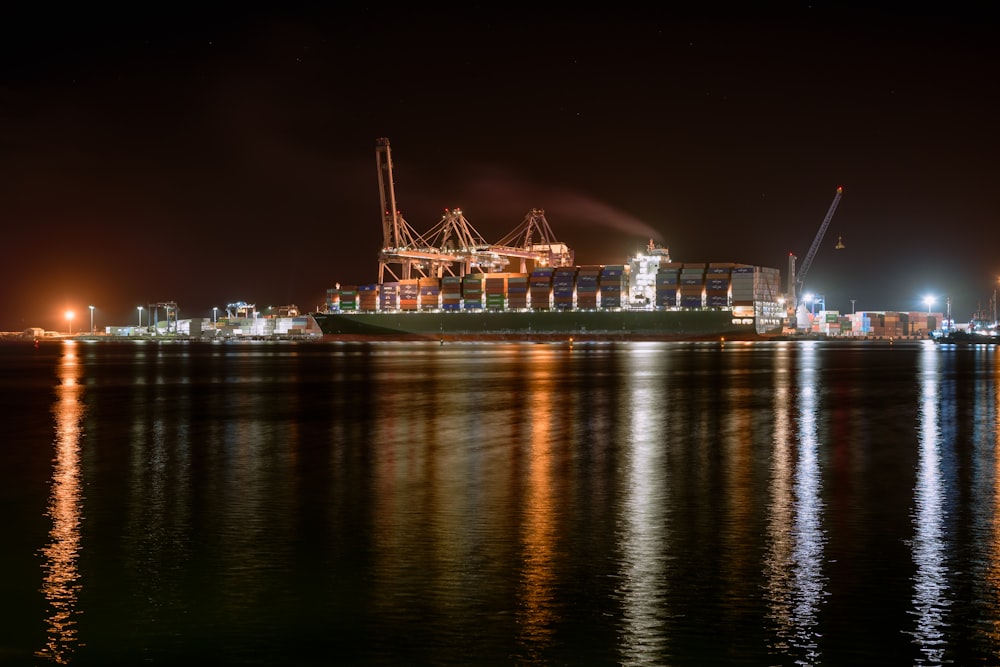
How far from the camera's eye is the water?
7.18 metres

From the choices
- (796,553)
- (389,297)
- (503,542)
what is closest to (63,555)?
(503,542)

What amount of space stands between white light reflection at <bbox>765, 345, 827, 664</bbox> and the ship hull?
114 meters

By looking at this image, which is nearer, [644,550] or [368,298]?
[644,550]

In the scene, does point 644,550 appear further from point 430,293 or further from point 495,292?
point 430,293

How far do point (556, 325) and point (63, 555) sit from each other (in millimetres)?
128540

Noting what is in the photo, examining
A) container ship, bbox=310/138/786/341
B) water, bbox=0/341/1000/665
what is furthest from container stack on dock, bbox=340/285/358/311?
water, bbox=0/341/1000/665

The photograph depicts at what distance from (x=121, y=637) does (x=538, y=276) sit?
13275cm

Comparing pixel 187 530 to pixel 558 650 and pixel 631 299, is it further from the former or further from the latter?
A: pixel 631 299

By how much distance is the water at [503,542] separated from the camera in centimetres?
718

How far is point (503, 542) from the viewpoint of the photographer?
34.4ft

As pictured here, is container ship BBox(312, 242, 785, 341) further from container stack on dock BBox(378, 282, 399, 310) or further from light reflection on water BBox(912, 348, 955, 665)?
light reflection on water BBox(912, 348, 955, 665)

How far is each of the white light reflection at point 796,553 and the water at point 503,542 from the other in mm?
39

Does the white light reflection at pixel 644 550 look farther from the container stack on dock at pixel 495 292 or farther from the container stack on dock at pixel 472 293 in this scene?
the container stack on dock at pixel 472 293

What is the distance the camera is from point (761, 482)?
48.6 ft
